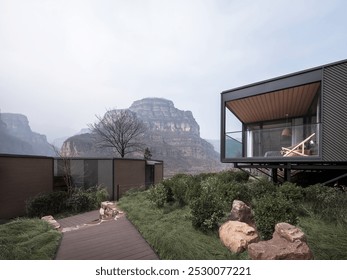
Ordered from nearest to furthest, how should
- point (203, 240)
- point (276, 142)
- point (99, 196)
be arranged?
point (203, 240) → point (276, 142) → point (99, 196)

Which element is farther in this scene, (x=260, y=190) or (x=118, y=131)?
(x=118, y=131)

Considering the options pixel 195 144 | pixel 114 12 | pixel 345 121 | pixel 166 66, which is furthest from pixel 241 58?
pixel 195 144

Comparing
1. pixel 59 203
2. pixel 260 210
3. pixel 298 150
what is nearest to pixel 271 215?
pixel 260 210

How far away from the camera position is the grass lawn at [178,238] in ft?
14.5

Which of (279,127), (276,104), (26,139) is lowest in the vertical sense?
(279,127)

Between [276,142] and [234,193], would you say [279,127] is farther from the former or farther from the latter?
[234,193]

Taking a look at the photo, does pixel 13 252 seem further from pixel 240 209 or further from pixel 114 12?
pixel 114 12

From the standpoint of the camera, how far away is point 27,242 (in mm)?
5516

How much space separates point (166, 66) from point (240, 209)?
11.0 metres

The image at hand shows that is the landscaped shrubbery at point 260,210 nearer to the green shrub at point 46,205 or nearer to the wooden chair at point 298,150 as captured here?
the wooden chair at point 298,150

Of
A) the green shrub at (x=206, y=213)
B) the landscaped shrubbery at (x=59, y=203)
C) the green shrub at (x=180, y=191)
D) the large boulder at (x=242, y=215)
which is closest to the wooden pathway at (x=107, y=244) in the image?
the green shrub at (x=206, y=213)

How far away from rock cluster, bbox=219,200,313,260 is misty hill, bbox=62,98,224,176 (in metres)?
13.7

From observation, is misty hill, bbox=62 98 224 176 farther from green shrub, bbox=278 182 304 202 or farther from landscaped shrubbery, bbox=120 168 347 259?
green shrub, bbox=278 182 304 202

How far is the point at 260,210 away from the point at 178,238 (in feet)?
6.55
